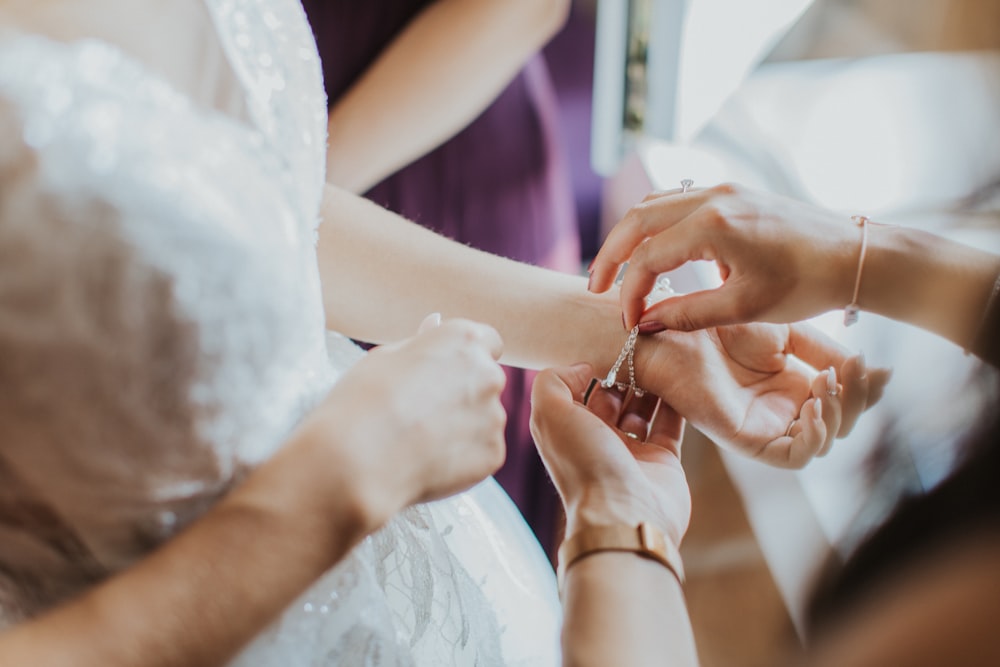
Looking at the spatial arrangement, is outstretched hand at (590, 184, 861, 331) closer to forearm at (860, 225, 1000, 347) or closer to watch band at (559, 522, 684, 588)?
forearm at (860, 225, 1000, 347)

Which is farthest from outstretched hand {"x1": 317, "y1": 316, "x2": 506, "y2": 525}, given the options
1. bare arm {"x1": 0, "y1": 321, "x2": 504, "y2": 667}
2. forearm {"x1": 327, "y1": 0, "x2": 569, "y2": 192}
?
forearm {"x1": 327, "y1": 0, "x2": 569, "y2": 192}

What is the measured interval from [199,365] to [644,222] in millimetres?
423

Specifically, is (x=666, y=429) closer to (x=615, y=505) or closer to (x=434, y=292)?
(x=615, y=505)

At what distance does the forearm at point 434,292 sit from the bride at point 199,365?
284 mm

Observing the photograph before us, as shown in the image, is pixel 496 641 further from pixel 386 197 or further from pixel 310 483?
pixel 386 197

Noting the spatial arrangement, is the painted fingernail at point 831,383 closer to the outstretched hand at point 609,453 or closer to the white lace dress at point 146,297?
the outstretched hand at point 609,453

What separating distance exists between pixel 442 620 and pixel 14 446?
0.33 meters

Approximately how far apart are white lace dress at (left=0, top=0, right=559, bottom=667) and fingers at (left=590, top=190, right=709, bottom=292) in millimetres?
296

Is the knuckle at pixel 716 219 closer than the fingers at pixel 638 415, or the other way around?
the knuckle at pixel 716 219

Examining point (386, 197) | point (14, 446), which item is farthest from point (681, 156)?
point (14, 446)

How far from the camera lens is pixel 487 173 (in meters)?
1.14

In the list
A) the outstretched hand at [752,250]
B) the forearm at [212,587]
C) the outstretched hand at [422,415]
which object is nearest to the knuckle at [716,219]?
the outstretched hand at [752,250]

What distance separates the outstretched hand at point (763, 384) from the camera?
0.68 m

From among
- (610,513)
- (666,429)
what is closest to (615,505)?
(610,513)
